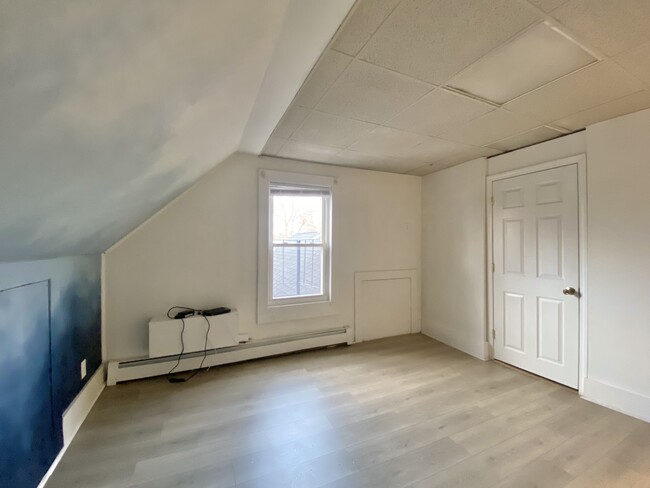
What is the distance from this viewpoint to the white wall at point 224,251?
259cm

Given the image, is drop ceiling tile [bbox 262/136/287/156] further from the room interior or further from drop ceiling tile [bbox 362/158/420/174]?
drop ceiling tile [bbox 362/158/420/174]

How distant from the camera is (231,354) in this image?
288 cm

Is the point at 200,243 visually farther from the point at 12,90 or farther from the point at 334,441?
the point at 12,90

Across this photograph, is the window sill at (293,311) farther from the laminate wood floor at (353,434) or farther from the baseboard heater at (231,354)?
the laminate wood floor at (353,434)

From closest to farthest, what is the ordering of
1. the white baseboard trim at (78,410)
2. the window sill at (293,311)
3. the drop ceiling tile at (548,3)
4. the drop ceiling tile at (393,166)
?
the drop ceiling tile at (548,3) → the white baseboard trim at (78,410) → the window sill at (293,311) → the drop ceiling tile at (393,166)

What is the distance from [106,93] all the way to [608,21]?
2.06 m

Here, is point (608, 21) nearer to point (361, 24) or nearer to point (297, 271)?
point (361, 24)

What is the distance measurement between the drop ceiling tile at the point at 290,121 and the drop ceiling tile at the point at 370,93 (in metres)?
0.17

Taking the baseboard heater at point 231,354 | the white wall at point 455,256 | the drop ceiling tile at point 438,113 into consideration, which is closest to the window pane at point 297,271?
the baseboard heater at point 231,354

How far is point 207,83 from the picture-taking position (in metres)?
1.18

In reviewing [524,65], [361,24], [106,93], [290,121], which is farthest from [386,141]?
[106,93]

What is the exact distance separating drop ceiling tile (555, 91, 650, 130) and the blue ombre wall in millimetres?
3740

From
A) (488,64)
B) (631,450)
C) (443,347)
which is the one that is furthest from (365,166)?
(631,450)


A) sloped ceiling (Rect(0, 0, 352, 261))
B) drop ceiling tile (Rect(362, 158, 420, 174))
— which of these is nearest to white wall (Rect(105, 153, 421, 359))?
drop ceiling tile (Rect(362, 158, 420, 174))
